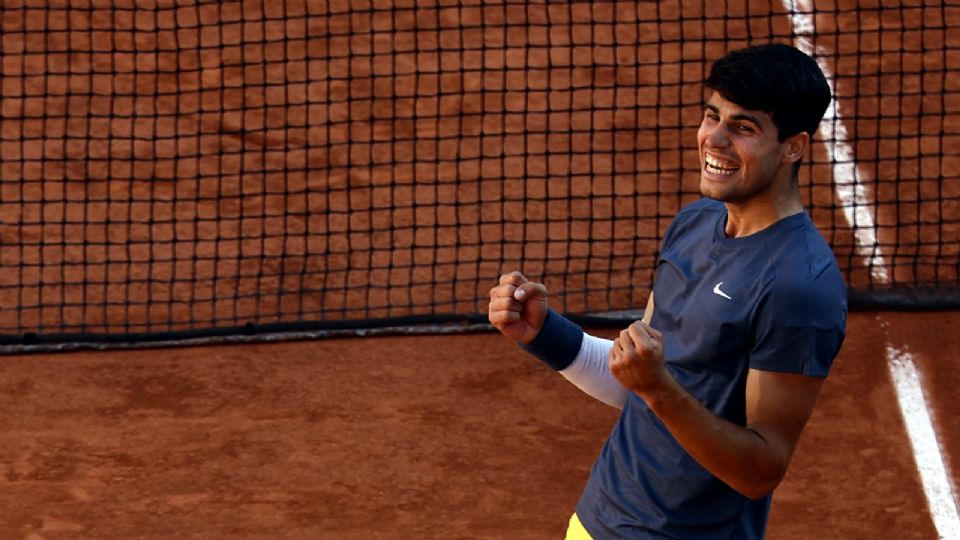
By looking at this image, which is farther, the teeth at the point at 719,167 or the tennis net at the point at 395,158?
the tennis net at the point at 395,158

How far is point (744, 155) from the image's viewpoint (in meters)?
3.19

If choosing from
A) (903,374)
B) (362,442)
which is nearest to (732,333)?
(362,442)

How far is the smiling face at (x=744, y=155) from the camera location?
10.4ft

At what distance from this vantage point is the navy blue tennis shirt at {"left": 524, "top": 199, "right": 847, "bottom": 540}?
3096mm

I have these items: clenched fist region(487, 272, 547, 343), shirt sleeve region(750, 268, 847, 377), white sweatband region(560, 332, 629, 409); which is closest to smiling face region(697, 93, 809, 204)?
shirt sleeve region(750, 268, 847, 377)

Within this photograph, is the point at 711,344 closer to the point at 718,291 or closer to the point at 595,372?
the point at 718,291

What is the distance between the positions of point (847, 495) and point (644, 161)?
334 cm

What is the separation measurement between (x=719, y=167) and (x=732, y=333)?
0.34 metres

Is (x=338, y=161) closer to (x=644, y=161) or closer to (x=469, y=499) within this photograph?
(x=644, y=161)

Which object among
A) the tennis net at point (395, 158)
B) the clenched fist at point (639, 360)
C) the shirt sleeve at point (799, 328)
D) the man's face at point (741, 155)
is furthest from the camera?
the tennis net at point (395, 158)

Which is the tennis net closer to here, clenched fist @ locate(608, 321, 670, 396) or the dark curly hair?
the dark curly hair

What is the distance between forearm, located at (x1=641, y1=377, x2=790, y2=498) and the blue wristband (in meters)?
0.58

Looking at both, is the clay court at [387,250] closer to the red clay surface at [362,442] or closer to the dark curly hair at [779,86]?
the red clay surface at [362,442]

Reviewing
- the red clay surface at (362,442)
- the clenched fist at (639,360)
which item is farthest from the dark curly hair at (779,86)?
the red clay surface at (362,442)
